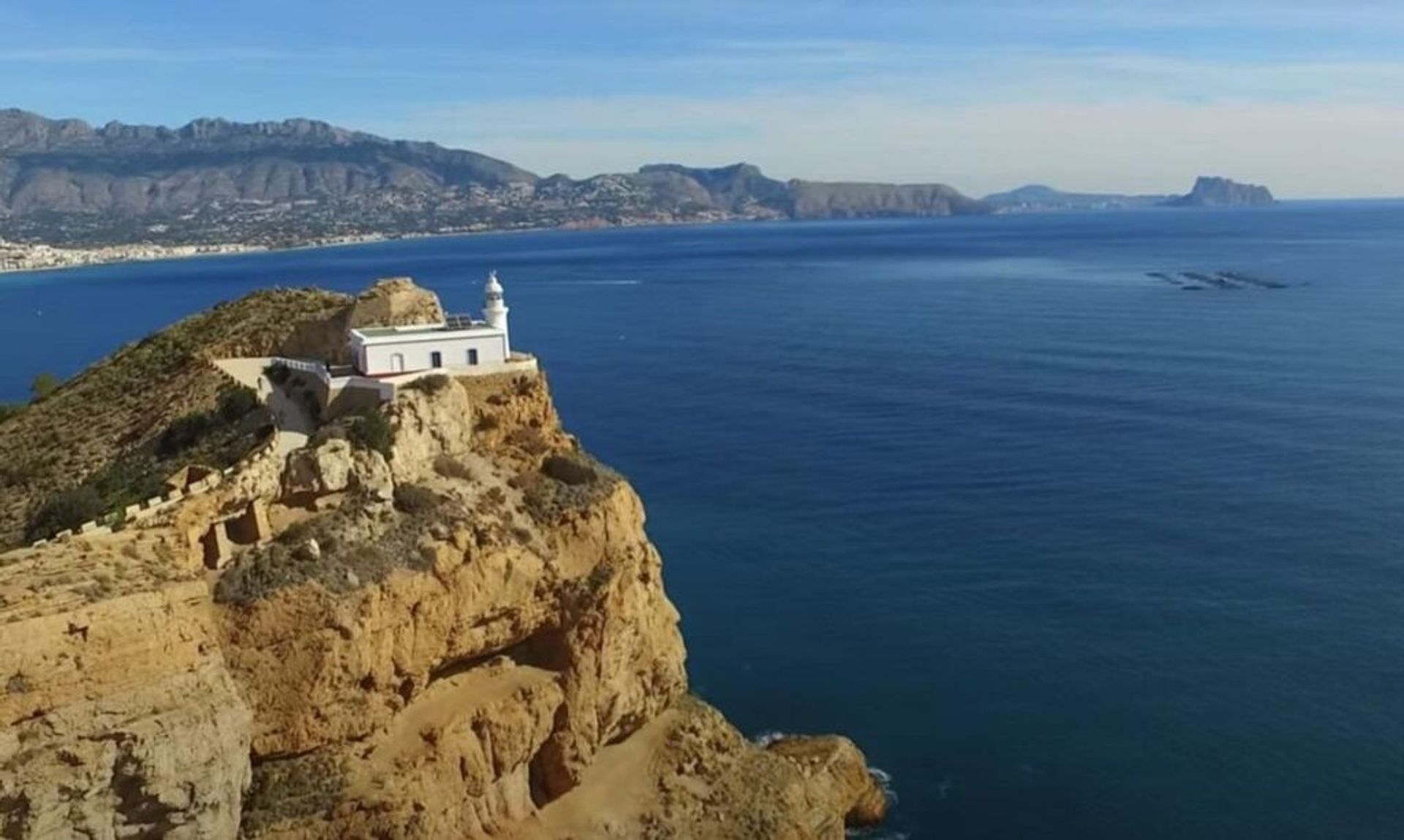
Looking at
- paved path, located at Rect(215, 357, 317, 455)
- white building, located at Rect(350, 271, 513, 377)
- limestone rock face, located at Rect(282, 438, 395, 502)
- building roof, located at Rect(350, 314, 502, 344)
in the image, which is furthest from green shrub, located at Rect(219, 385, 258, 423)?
limestone rock face, located at Rect(282, 438, 395, 502)

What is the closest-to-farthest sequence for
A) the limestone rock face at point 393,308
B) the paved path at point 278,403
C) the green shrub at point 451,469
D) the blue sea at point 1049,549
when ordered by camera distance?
the green shrub at point 451,469
the paved path at point 278,403
the blue sea at point 1049,549
the limestone rock face at point 393,308

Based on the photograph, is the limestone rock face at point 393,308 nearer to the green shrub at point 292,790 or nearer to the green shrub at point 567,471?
the green shrub at point 567,471

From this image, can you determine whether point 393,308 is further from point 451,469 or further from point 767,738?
point 767,738

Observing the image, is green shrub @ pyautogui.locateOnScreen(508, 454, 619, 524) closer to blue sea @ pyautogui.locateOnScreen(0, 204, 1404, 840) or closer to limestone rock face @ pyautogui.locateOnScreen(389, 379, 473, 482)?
limestone rock face @ pyautogui.locateOnScreen(389, 379, 473, 482)

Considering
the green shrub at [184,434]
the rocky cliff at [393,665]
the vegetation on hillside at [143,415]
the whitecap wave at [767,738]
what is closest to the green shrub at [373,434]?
the rocky cliff at [393,665]

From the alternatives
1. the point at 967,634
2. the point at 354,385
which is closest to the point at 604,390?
the point at 967,634

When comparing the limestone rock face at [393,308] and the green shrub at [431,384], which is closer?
the green shrub at [431,384]

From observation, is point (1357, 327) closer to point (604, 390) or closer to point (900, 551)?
point (604, 390)
